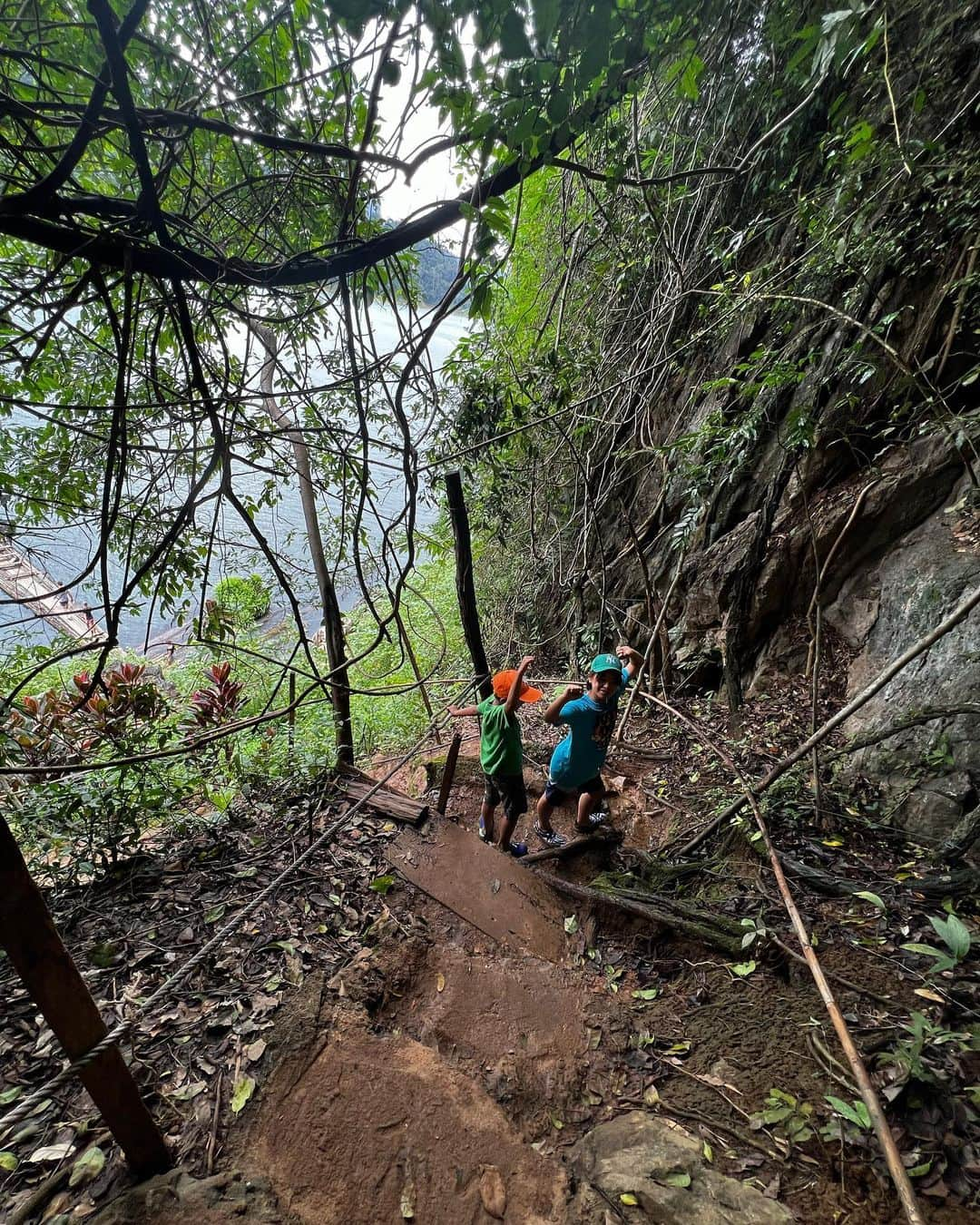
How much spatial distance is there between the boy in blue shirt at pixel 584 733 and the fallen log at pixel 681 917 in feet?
2.41

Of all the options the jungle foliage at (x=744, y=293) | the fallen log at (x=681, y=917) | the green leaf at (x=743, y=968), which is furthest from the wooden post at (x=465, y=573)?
the green leaf at (x=743, y=968)

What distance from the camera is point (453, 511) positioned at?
10.4 feet

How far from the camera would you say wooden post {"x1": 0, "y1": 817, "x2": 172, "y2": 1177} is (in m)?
1.05

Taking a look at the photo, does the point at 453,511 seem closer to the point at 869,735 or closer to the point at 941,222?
the point at 869,735

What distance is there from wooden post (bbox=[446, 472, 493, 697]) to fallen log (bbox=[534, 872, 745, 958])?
156 cm

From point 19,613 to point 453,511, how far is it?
29.7ft

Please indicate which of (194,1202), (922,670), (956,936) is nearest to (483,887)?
(194,1202)

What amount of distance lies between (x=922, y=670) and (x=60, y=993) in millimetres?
4197

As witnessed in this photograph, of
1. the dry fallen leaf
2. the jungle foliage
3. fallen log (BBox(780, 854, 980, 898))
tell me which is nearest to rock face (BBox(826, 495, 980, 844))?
fallen log (BBox(780, 854, 980, 898))

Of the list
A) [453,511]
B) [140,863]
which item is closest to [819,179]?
[453,511]

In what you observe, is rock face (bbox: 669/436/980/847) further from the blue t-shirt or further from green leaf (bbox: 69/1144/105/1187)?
green leaf (bbox: 69/1144/105/1187)

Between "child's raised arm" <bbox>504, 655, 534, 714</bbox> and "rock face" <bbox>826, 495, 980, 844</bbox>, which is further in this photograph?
"child's raised arm" <bbox>504, 655, 534, 714</bbox>

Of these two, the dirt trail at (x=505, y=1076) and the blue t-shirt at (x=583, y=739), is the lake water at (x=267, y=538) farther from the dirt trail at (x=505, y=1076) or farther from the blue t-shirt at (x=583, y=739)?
the dirt trail at (x=505, y=1076)

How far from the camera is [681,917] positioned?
2627 mm
